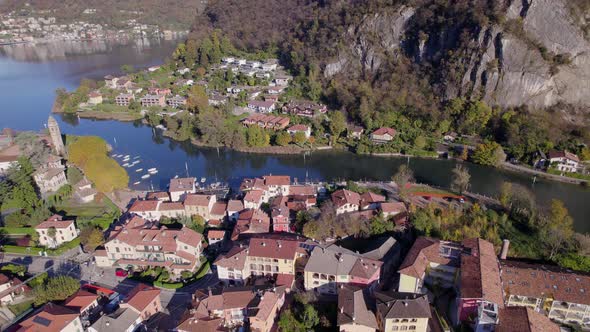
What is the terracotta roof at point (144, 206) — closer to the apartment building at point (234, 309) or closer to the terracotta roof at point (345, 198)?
the apartment building at point (234, 309)

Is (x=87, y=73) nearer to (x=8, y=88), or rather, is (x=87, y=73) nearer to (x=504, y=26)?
(x=8, y=88)

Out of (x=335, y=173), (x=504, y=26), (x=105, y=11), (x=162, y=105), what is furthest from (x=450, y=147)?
(x=105, y=11)

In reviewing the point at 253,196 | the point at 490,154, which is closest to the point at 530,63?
the point at 490,154

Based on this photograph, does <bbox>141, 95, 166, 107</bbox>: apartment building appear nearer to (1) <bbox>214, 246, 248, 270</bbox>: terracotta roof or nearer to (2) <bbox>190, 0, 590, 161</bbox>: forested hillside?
(2) <bbox>190, 0, 590, 161</bbox>: forested hillside

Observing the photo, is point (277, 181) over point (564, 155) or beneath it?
beneath

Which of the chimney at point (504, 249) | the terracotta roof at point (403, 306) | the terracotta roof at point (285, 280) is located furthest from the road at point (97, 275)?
the chimney at point (504, 249)

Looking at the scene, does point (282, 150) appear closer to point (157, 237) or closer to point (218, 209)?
point (218, 209)
